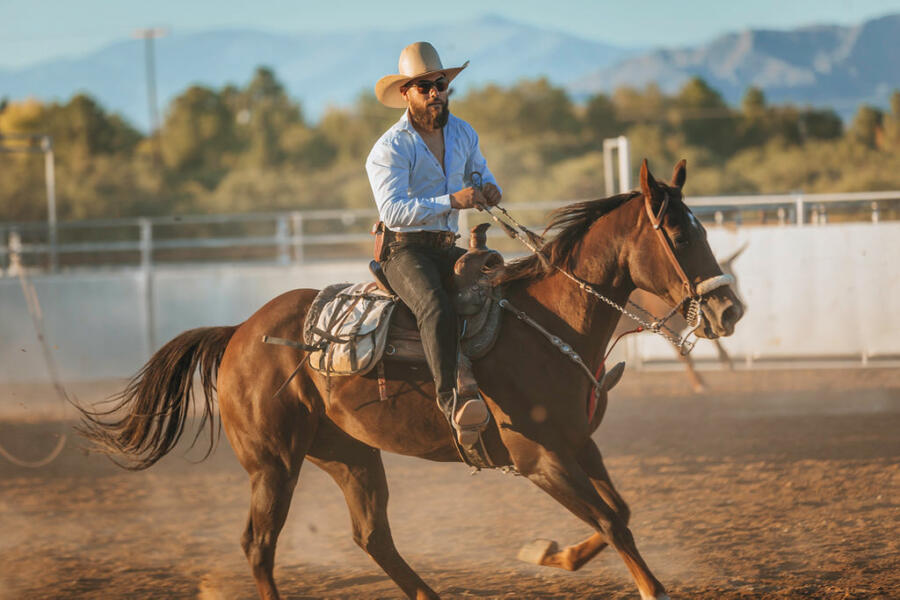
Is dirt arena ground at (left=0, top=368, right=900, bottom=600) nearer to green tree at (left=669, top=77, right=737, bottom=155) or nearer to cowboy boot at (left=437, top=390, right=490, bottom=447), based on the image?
cowboy boot at (left=437, top=390, right=490, bottom=447)

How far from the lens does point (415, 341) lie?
456 centimetres

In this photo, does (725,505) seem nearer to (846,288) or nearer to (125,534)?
(125,534)

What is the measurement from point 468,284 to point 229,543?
9.37 feet

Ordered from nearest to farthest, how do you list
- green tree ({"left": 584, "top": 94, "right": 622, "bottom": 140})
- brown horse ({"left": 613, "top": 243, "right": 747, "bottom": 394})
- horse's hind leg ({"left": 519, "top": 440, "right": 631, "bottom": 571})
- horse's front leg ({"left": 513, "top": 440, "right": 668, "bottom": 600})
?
horse's front leg ({"left": 513, "top": 440, "right": 668, "bottom": 600}) → horse's hind leg ({"left": 519, "top": 440, "right": 631, "bottom": 571}) → brown horse ({"left": 613, "top": 243, "right": 747, "bottom": 394}) → green tree ({"left": 584, "top": 94, "right": 622, "bottom": 140})

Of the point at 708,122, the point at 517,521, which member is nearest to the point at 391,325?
the point at 517,521

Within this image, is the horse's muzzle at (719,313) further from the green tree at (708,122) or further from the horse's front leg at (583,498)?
the green tree at (708,122)

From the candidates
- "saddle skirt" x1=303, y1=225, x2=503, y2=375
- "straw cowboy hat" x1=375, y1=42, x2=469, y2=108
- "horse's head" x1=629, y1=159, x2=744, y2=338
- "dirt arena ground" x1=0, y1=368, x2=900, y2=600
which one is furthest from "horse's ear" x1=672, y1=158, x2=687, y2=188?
"dirt arena ground" x1=0, y1=368, x2=900, y2=600

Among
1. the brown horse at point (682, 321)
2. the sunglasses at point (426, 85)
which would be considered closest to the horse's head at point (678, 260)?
the sunglasses at point (426, 85)

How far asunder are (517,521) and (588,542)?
1.94 metres

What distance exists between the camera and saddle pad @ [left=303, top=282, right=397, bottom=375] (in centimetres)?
455

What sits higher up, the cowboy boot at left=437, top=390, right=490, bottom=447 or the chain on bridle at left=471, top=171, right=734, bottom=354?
the chain on bridle at left=471, top=171, right=734, bottom=354

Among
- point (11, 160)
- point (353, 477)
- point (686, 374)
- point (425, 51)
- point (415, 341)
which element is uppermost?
point (11, 160)

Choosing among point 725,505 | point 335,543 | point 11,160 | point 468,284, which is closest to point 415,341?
point 468,284

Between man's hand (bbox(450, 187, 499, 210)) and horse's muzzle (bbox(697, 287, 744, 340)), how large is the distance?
3.35ft
